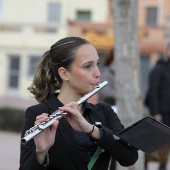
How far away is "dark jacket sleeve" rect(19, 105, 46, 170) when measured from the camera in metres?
2.44

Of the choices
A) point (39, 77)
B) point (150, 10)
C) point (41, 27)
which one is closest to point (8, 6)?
point (41, 27)

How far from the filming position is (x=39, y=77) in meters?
2.82

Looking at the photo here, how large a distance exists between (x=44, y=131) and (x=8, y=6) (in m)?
29.1

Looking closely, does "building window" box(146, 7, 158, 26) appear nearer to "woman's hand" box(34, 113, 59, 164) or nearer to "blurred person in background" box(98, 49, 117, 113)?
"blurred person in background" box(98, 49, 117, 113)

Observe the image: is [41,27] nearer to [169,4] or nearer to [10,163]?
[169,4]

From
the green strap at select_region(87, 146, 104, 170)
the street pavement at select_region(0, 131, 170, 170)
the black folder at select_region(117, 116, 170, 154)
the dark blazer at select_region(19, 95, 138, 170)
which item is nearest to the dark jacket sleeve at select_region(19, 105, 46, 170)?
the dark blazer at select_region(19, 95, 138, 170)

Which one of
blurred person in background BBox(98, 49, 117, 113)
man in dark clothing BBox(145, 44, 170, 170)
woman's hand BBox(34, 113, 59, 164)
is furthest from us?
man in dark clothing BBox(145, 44, 170, 170)

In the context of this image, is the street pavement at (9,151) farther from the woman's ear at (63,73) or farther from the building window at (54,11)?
the building window at (54,11)

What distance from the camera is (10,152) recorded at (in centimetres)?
1120

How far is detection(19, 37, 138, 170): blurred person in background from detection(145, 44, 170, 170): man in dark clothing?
Answer: 403 centimetres

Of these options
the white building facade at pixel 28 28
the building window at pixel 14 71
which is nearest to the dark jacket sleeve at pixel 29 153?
the white building facade at pixel 28 28

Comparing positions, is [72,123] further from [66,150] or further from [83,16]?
[83,16]

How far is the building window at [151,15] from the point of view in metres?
29.7

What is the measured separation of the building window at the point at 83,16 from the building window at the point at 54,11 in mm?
957
